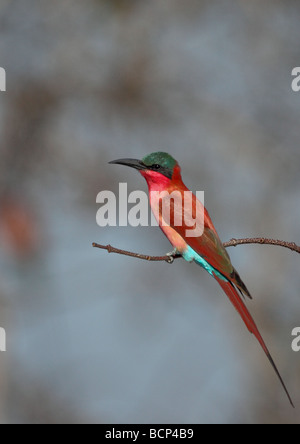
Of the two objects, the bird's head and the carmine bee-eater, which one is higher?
the bird's head

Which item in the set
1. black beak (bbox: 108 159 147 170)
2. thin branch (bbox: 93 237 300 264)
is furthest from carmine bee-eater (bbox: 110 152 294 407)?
thin branch (bbox: 93 237 300 264)

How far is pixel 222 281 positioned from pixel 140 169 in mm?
767

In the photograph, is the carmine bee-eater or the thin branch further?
the carmine bee-eater

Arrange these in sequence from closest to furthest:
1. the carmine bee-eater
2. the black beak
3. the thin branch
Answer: the thin branch → the carmine bee-eater → the black beak

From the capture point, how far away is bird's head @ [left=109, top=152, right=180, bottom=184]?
3389 millimetres

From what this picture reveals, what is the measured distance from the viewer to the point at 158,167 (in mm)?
3420

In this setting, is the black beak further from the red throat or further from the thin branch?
the thin branch

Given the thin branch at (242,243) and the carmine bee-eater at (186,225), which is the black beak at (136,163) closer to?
the carmine bee-eater at (186,225)

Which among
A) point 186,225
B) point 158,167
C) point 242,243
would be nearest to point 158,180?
point 158,167

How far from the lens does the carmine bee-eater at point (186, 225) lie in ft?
9.36

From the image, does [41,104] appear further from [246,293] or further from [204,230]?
[246,293]

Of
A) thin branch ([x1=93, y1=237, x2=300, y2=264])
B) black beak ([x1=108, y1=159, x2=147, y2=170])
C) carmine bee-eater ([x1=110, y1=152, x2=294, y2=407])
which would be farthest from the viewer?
black beak ([x1=108, y1=159, x2=147, y2=170])

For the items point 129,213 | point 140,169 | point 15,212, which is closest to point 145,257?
point 140,169

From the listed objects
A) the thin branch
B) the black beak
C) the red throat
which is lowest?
the thin branch
